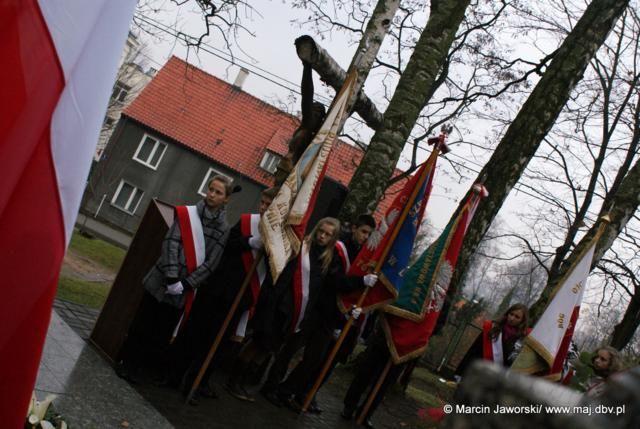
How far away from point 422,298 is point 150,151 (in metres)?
33.7

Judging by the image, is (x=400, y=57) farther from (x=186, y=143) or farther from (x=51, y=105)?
(x=186, y=143)

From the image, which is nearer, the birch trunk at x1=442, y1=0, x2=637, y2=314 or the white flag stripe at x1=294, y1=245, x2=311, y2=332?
the white flag stripe at x1=294, y1=245, x2=311, y2=332

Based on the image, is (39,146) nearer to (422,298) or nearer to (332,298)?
(332,298)

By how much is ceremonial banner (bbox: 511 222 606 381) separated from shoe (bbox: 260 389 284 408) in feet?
8.72

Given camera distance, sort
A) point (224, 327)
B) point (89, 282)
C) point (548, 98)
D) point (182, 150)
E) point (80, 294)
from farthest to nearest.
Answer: point (182, 150), point (89, 282), point (548, 98), point (80, 294), point (224, 327)

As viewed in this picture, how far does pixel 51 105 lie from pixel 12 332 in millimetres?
831

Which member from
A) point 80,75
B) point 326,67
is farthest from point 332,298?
point 80,75

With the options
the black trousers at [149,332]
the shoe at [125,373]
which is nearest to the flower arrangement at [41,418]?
the shoe at [125,373]

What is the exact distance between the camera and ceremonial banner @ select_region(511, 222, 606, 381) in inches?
308

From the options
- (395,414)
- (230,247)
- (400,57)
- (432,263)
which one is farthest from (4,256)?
(400,57)

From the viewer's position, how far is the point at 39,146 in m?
2.45

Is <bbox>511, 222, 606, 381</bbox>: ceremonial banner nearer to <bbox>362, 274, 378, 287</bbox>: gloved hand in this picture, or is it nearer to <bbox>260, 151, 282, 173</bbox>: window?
<bbox>362, 274, 378, 287</bbox>: gloved hand

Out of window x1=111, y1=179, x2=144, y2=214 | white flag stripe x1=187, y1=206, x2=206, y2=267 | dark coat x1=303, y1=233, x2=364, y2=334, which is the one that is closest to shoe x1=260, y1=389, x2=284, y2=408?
dark coat x1=303, y1=233, x2=364, y2=334

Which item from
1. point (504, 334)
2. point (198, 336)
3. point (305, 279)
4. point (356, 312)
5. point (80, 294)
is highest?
point (504, 334)
